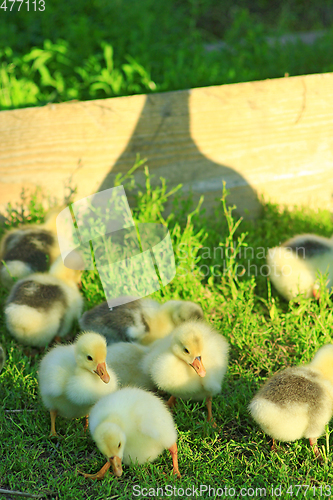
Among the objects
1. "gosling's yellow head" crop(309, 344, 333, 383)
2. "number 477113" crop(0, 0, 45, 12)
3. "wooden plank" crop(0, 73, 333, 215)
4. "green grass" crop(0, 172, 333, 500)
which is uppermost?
"number 477113" crop(0, 0, 45, 12)

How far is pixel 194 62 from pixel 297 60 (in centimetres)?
139

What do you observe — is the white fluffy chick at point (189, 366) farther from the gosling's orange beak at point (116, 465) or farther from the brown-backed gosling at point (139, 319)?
the gosling's orange beak at point (116, 465)

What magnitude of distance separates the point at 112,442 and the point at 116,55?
4.89 m

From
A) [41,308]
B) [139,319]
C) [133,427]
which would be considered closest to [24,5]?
[41,308]

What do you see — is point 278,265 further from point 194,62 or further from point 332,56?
point 332,56

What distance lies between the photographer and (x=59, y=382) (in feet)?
8.31

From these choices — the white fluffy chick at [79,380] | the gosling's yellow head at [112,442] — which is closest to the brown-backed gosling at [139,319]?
the white fluffy chick at [79,380]

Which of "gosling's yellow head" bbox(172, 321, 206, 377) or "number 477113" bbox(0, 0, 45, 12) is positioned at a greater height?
"number 477113" bbox(0, 0, 45, 12)

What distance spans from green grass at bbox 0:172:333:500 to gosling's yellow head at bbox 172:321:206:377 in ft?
0.91

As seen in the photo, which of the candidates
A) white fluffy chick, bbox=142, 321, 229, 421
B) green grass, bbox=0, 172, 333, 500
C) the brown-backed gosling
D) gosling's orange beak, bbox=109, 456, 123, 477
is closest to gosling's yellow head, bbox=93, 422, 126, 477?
gosling's orange beak, bbox=109, 456, 123, 477

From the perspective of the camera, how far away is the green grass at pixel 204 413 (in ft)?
7.50

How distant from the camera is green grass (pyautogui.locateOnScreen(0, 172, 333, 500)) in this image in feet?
7.50

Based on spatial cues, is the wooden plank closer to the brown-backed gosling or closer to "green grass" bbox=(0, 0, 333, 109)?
"green grass" bbox=(0, 0, 333, 109)

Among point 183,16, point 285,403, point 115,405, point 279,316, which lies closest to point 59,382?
point 115,405
